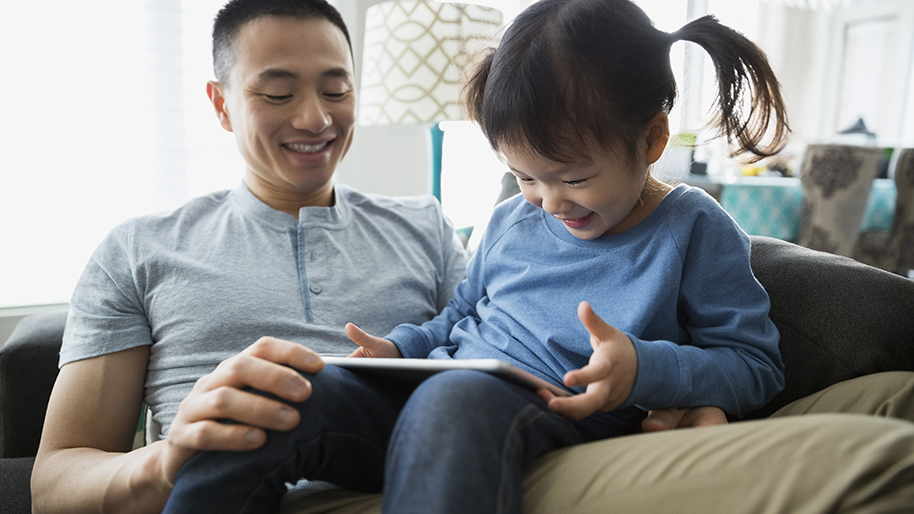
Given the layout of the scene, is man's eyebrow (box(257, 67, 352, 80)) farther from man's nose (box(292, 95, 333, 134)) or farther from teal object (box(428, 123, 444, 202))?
teal object (box(428, 123, 444, 202))

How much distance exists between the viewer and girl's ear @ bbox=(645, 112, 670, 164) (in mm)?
928

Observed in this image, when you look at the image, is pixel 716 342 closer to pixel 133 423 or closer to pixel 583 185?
pixel 583 185

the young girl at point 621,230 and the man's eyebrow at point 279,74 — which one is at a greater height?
the man's eyebrow at point 279,74

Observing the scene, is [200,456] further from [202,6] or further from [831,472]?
[202,6]

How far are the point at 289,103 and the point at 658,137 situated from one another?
2.48 feet

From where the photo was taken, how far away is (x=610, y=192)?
883mm

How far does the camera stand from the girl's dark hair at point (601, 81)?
0.86m

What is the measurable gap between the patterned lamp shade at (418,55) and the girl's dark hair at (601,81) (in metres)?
1.00

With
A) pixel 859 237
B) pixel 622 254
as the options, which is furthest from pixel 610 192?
pixel 859 237

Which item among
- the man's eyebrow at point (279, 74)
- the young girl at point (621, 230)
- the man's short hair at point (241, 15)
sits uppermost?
the man's short hair at point (241, 15)

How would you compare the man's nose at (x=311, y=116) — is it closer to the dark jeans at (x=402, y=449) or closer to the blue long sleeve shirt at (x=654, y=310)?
the blue long sleeve shirt at (x=654, y=310)

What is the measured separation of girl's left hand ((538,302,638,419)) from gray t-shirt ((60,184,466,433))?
557 mm

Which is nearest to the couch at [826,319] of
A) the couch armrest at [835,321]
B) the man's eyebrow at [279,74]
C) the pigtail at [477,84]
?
the couch armrest at [835,321]

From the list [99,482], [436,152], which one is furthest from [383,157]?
[99,482]
